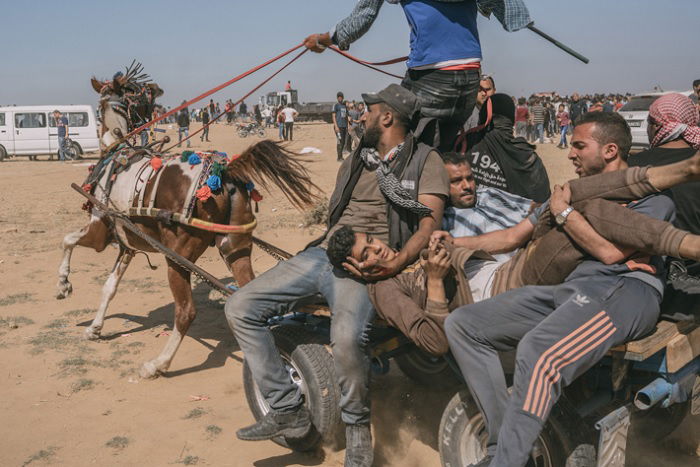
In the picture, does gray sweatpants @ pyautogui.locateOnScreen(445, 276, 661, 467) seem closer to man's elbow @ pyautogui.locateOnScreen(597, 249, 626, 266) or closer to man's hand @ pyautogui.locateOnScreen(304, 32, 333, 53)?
man's elbow @ pyautogui.locateOnScreen(597, 249, 626, 266)

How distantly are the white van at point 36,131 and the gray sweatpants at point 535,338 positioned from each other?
2584 cm

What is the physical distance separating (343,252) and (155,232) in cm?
281

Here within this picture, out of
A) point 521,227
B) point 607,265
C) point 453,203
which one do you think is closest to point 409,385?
point 453,203

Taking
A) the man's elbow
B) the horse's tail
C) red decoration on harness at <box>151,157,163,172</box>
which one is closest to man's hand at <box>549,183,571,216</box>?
the man's elbow

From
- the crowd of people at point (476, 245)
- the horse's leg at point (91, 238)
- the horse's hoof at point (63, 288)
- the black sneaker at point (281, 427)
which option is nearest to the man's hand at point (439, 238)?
the crowd of people at point (476, 245)

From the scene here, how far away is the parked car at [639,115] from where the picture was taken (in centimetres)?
1660

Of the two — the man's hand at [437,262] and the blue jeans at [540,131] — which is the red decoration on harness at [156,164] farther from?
the blue jeans at [540,131]

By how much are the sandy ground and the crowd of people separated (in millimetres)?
717

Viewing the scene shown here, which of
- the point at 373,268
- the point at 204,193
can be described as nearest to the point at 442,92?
the point at 373,268

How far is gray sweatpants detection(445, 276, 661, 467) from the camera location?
2924 millimetres

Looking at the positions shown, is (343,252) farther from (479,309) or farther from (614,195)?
(614,195)

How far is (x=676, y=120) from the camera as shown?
4.30m

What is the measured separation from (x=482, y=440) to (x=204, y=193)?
123 inches

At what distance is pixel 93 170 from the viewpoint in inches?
257
